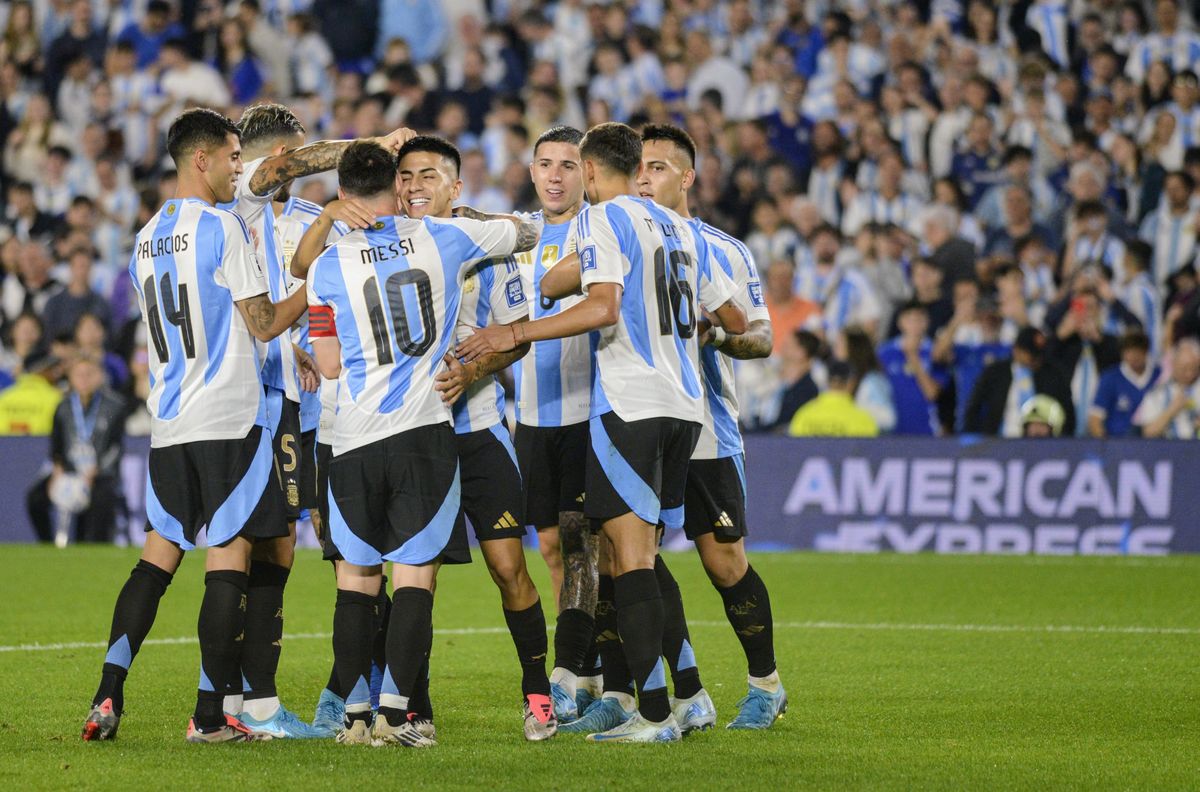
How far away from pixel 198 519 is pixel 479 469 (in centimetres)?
115

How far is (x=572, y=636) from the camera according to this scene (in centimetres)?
778

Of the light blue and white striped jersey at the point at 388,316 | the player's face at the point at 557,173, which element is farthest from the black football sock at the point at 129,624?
the player's face at the point at 557,173

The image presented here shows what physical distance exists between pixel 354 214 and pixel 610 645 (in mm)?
2203

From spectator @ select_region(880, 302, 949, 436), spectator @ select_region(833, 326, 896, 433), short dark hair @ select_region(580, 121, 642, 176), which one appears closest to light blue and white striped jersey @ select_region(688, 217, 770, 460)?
short dark hair @ select_region(580, 121, 642, 176)

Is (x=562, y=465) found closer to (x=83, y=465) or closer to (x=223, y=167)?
(x=223, y=167)

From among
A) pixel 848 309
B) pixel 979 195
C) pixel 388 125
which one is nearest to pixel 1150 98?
pixel 979 195

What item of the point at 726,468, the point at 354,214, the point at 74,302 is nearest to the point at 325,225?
the point at 354,214

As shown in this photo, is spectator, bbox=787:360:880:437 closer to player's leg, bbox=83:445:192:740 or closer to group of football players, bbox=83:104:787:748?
group of football players, bbox=83:104:787:748

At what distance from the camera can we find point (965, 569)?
46.5 feet

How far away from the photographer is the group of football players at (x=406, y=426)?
6.72 m

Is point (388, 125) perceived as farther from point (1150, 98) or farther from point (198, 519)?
point (198, 519)

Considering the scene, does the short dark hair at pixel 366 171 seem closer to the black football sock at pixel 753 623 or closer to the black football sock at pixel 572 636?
the black football sock at pixel 572 636

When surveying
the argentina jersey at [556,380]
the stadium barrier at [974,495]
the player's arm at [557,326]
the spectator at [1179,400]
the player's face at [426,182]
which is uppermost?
the player's face at [426,182]

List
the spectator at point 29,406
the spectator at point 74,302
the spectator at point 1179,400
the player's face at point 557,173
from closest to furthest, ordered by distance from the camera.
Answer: the player's face at point 557,173, the spectator at point 1179,400, the spectator at point 29,406, the spectator at point 74,302
